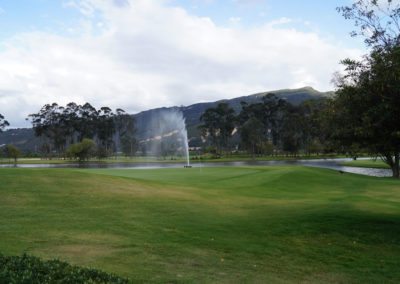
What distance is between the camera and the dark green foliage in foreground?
20.4 feet

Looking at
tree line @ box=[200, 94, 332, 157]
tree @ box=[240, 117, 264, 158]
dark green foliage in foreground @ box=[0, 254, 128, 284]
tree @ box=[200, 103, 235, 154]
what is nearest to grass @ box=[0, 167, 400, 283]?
dark green foliage in foreground @ box=[0, 254, 128, 284]

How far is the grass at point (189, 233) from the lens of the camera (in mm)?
9836

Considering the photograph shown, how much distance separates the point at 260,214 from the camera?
58.5 feet

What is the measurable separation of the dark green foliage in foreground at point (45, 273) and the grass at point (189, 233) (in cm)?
168

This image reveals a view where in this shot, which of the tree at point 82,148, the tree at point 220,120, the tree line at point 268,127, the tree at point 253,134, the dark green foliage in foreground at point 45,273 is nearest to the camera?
the dark green foliage in foreground at point 45,273

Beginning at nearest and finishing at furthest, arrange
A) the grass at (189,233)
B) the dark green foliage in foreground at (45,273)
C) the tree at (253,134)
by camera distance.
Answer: the dark green foliage in foreground at (45,273)
the grass at (189,233)
the tree at (253,134)

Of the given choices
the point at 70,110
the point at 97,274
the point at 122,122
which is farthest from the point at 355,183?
the point at 122,122

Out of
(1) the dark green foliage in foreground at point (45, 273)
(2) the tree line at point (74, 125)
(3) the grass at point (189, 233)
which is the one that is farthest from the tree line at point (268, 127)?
(1) the dark green foliage in foreground at point (45, 273)

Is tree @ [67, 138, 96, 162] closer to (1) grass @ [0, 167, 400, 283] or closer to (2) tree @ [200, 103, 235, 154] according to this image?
(2) tree @ [200, 103, 235, 154]

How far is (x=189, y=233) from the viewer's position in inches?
525

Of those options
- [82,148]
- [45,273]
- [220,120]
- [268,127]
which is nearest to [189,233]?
[45,273]

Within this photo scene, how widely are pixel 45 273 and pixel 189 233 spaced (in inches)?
276

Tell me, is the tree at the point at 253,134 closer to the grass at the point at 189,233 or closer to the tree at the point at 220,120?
the tree at the point at 220,120

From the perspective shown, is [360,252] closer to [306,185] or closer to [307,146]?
[306,185]
